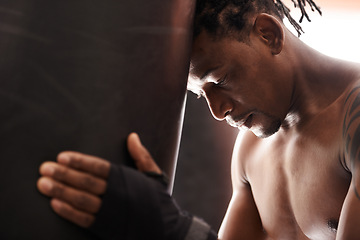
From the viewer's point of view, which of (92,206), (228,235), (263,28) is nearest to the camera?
(92,206)

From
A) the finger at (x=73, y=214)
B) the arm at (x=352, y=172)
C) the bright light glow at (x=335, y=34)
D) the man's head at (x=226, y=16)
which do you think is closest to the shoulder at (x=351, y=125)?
the arm at (x=352, y=172)

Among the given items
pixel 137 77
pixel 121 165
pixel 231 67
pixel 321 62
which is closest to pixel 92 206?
pixel 121 165

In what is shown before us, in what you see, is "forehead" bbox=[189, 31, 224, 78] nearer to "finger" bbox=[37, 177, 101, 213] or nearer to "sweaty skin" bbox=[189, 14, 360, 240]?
"sweaty skin" bbox=[189, 14, 360, 240]

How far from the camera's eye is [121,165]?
526mm

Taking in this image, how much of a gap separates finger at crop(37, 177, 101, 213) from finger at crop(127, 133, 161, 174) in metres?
0.08

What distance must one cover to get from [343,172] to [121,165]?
1.58 feet

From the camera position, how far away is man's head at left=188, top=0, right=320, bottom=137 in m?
0.87

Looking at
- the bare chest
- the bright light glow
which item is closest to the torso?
the bare chest

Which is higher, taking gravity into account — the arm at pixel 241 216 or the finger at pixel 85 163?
the finger at pixel 85 163

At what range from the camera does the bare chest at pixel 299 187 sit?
856 millimetres

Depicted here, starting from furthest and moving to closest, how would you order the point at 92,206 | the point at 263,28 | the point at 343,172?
the point at 263,28 < the point at 343,172 < the point at 92,206

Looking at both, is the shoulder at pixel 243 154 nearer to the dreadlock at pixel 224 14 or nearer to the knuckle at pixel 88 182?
the dreadlock at pixel 224 14

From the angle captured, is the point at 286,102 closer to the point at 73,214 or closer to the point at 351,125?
the point at 351,125

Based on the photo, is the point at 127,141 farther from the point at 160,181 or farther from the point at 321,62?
the point at 321,62
